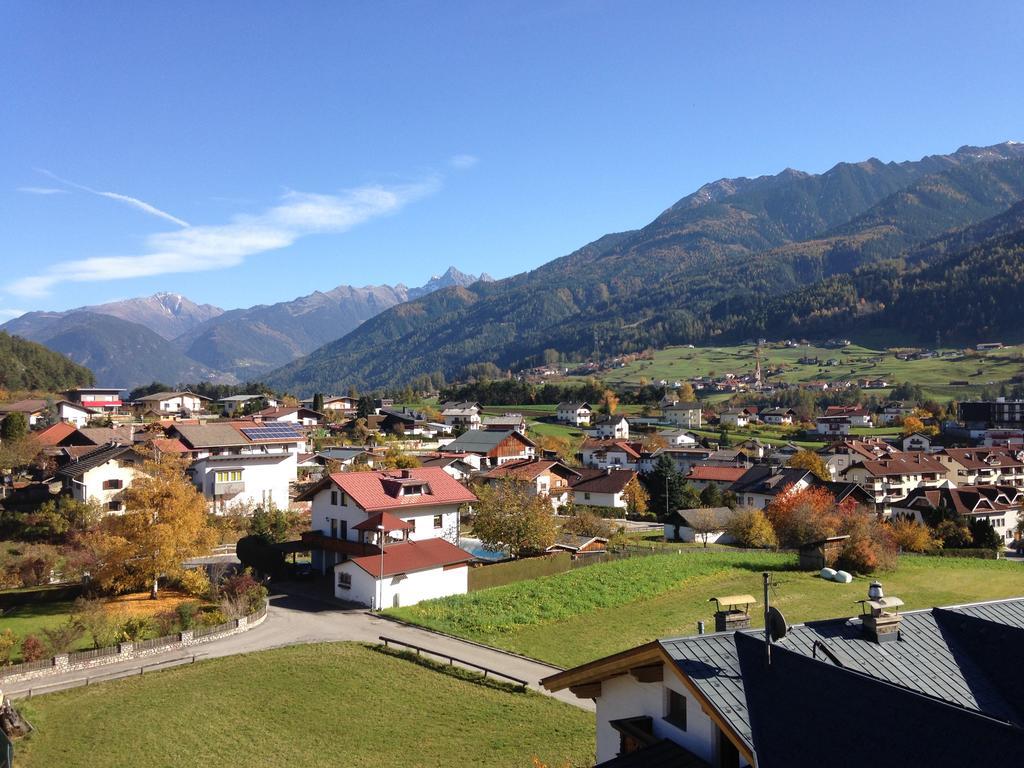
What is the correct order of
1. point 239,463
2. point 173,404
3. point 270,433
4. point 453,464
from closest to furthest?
point 239,463, point 270,433, point 453,464, point 173,404

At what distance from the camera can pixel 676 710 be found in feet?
30.5

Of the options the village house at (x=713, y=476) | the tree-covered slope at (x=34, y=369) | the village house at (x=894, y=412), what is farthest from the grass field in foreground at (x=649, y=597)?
the tree-covered slope at (x=34, y=369)

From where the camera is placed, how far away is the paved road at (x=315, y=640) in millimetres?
24234

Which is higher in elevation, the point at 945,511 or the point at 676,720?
the point at 676,720

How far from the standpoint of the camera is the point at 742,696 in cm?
835

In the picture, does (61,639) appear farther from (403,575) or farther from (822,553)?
(822,553)

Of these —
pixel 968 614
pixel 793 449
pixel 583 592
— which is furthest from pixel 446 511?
pixel 793 449

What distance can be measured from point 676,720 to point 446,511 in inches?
1348

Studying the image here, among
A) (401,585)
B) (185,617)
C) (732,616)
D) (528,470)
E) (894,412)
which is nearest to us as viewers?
(732,616)

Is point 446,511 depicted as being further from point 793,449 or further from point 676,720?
point 793,449

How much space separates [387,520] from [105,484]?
23.7 meters

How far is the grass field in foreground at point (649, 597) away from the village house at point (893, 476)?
90.5 ft

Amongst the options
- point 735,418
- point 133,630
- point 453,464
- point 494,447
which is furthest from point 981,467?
point 133,630

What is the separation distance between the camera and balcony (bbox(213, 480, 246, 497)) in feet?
177
